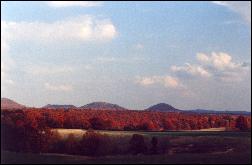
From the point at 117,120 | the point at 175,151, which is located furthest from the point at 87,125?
the point at 175,151

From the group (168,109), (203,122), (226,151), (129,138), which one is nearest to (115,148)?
(129,138)

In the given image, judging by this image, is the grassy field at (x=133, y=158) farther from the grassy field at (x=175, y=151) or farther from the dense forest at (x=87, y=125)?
the dense forest at (x=87, y=125)

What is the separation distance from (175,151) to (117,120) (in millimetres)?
11499

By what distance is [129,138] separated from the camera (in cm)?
3644

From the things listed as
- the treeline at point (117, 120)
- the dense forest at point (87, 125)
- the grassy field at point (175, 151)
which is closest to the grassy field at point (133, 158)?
the grassy field at point (175, 151)

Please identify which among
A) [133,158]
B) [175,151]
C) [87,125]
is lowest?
[133,158]

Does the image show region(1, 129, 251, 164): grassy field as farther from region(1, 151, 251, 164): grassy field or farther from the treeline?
the treeline

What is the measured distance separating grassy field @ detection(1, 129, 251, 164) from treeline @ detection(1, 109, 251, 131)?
2453 millimetres

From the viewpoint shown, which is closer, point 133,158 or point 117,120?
point 133,158

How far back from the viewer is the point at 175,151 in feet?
114

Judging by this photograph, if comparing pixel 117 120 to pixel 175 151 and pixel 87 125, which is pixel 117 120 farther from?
pixel 175 151

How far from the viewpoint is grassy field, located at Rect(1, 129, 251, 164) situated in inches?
1282

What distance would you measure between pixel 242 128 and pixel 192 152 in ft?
29.4

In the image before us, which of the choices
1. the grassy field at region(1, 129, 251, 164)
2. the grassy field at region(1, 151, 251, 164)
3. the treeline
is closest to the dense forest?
the treeline
